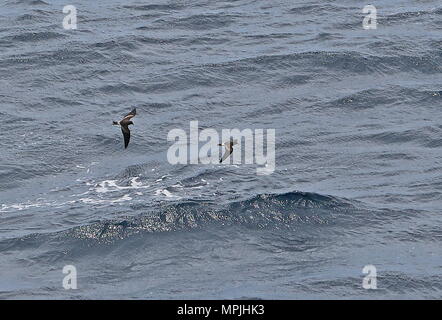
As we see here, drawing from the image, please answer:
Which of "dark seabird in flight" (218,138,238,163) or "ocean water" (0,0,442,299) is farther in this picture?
"dark seabird in flight" (218,138,238,163)

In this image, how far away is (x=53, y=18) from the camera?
76375 millimetres

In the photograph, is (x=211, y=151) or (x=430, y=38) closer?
(x=211, y=151)

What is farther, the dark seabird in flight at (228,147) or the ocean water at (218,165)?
the dark seabird in flight at (228,147)

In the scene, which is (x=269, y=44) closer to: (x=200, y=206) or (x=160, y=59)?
(x=160, y=59)

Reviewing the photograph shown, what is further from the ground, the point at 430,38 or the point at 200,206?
the point at 430,38

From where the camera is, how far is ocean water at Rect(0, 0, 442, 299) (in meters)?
50.2

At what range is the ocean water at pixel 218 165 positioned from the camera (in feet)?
165

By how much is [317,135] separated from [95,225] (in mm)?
11450

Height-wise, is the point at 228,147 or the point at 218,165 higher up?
the point at 228,147

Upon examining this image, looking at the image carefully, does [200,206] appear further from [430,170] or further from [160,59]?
[160,59]

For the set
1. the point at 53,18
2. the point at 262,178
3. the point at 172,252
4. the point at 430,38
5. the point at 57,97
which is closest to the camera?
the point at 172,252

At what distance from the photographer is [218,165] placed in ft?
190

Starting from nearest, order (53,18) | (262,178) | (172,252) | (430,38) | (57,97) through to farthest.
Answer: (172,252) < (262,178) < (57,97) < (430,38) < (53,18)

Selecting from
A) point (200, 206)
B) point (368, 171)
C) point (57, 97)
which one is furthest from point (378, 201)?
point (57, 97)
